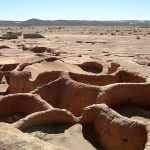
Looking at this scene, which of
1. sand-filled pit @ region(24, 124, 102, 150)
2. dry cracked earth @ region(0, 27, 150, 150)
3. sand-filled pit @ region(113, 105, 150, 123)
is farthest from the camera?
sand-filled pit @ region(113, 105, 150, 123)

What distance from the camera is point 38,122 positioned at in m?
9.41

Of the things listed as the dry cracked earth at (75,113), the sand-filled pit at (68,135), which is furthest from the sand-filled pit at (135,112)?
the sand-filled pit at (68,135)

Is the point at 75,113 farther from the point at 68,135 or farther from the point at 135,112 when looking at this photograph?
the point at 68,135

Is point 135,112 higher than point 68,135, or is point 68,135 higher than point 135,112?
point 68,135

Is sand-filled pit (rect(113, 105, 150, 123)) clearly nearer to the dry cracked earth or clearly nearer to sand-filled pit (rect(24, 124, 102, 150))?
the dry cracked earth

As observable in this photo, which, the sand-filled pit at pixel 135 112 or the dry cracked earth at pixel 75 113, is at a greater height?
the dry cracked earth at pixel 75 113

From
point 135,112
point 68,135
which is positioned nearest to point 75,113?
point 135,112

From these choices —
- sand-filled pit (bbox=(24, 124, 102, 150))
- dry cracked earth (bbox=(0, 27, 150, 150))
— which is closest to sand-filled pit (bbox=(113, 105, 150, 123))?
dry cracked earth (bbox=(0, 27, 150, 150))

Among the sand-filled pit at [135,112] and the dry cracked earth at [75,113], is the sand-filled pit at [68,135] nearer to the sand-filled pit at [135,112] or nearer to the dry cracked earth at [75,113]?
the dry cracked earth at [75,113]

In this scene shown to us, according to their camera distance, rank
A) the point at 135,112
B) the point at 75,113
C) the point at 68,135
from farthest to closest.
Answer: the point at 75,113
the point at 135,112
the point at 68,135

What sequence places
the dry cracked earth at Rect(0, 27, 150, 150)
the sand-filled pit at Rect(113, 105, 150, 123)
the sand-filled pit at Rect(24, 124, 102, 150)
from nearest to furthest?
1. the dry cracked earth at Rect(0, 27, 150, 150)
2. the sand-filled pit at Rect(24, 124, 102, 150)
3. the sand-filled pit at Rect(113, 105, 150, 123)

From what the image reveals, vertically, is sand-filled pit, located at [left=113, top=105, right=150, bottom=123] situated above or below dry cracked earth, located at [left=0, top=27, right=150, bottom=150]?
below

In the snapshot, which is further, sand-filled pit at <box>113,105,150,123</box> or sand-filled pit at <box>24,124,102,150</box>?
sand-filled pit at <box>113,105,150,123</box>

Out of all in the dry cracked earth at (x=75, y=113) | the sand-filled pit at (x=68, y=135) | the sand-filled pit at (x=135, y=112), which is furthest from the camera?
the sand-filled pit at (x=135, y=112)
